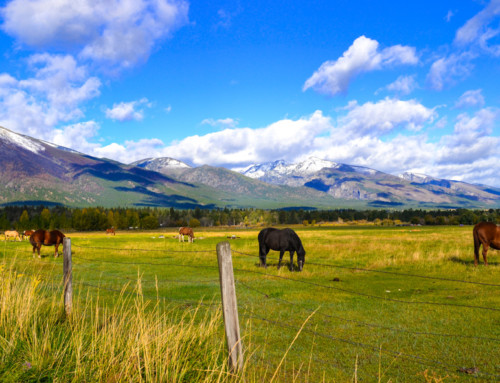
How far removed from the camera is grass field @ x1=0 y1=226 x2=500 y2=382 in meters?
5.31

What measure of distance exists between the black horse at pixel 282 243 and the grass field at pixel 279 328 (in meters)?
1.08

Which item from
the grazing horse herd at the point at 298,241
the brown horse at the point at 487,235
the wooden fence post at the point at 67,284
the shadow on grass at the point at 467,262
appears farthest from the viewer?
the shadow on grass at the point at 467,262

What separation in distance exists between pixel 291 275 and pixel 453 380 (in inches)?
525

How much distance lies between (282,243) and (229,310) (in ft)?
55.8

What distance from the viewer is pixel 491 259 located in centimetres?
2378

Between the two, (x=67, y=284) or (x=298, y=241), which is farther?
(x=298, y=241)

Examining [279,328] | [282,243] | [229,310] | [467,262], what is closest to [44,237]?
[282,243]

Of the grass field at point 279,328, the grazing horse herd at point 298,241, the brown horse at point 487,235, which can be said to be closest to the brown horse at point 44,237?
the grass field at point 279,328

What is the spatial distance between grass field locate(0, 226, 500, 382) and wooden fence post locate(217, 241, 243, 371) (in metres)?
0.23

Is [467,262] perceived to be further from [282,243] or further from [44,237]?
[44,237]

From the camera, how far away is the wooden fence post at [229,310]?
524cm

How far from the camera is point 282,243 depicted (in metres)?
22.1

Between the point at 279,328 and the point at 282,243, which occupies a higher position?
the point at 282,243

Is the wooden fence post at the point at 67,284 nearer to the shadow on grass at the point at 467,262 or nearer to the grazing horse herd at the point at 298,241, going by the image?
the grazing horse herd at the point at 298,241
